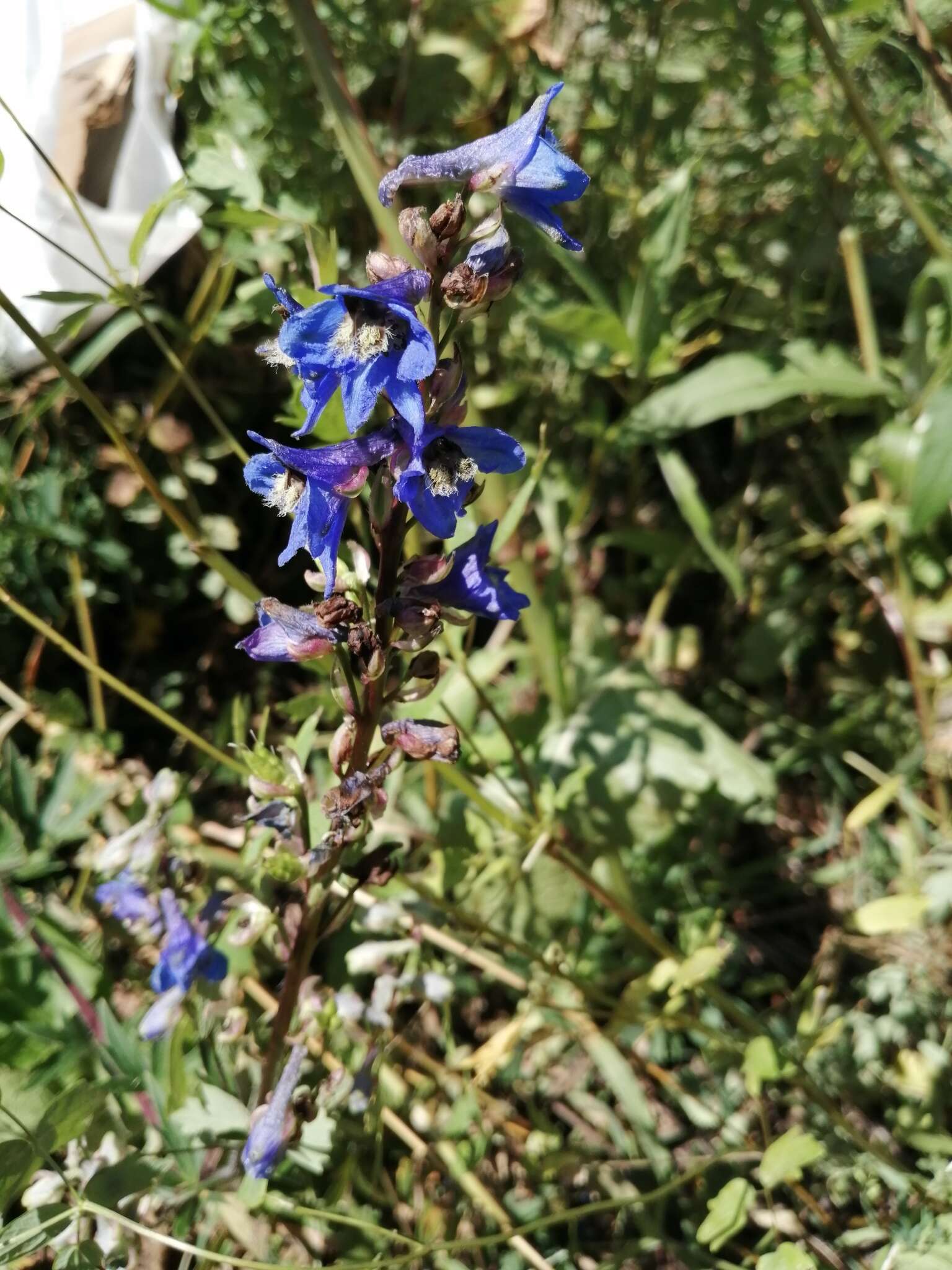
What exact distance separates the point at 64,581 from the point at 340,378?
1799mm

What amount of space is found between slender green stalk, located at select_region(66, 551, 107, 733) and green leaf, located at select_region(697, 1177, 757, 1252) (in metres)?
1.70

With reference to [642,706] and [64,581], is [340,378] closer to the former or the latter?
[642,706]

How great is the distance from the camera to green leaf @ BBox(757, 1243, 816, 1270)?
5.16ft

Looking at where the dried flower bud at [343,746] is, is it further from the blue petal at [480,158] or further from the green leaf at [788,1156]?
the green leaf at [788,1156]

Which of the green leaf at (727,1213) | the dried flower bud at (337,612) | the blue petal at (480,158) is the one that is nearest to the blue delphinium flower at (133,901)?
the dried flower bud at (337,612)

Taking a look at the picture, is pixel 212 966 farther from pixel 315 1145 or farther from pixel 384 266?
pixel 384 266

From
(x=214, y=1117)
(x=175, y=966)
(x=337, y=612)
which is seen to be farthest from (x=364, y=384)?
(x=214, y=1117)

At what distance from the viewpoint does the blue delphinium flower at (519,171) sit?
1210 mm

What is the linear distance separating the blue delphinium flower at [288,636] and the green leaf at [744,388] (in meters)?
1.39

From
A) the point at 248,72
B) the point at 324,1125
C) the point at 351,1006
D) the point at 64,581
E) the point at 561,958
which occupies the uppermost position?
the point at 248,72

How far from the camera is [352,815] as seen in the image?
1.37m

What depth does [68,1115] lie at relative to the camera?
4.80 ft

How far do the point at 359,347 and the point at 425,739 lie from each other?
0.51m

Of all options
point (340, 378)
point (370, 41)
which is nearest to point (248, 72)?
point (370, 41)
